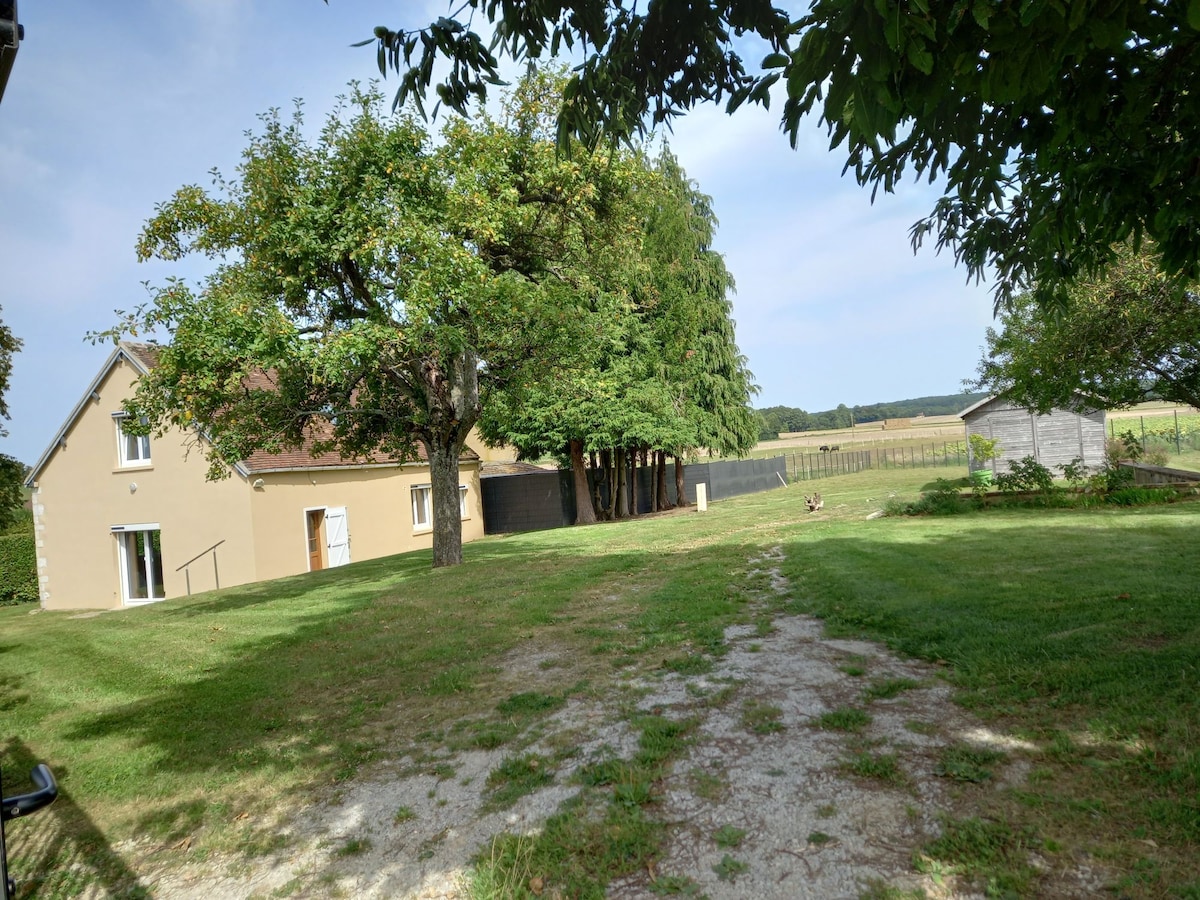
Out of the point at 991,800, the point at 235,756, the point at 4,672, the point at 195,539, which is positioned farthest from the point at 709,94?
the point at 195,539

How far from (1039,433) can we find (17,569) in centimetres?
3648

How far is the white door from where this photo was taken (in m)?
21.8

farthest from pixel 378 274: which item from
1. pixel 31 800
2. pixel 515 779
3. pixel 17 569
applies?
pixel 17 569

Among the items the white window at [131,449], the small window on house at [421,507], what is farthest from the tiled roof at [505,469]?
the white window at [131,449]

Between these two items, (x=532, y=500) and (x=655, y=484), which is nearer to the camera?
(x=532, y=500)

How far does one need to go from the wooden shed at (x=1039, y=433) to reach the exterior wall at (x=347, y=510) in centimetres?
1986

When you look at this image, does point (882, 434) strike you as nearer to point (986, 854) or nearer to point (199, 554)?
point (199, 554)

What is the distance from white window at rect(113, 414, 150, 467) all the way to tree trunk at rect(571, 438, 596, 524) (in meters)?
12.8

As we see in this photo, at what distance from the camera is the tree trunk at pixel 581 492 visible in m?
26.6

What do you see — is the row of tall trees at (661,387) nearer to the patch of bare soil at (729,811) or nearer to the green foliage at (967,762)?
the patch of bare soil at (729,811)

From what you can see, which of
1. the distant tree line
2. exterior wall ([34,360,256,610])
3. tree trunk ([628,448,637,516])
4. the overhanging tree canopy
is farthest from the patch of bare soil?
the distant tree line

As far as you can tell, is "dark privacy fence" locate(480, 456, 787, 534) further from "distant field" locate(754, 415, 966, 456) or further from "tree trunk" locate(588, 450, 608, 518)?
"distant field" locate(754, 415, 966, 456)

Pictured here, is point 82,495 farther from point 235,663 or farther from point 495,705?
point 495,705

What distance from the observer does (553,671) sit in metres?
6.14
